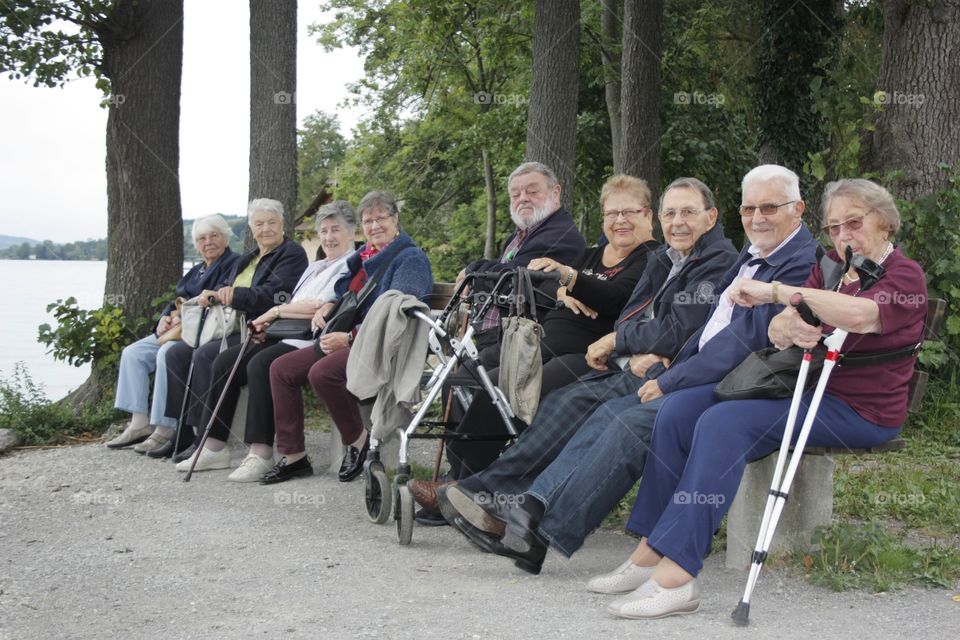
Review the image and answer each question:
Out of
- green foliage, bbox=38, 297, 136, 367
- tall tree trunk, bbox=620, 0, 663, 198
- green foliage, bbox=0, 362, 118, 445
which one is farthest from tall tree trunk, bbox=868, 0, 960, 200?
green foliage, bbox=0, 362, 118, 445

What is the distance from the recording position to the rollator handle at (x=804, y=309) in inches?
168

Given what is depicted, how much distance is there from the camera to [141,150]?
9875 mm

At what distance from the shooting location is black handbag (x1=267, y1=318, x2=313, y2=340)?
7.36 meters

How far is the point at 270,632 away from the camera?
4.00m

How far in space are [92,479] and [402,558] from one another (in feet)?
9.86

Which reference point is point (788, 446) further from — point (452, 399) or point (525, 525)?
point (452, 399)

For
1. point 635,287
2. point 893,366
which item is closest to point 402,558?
point 635,287

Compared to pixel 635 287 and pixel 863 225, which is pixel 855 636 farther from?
pixel 635 287

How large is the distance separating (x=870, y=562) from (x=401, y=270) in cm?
340

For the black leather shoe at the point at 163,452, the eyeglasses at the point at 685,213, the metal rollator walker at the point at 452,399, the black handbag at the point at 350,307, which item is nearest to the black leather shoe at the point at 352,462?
the black handbag at the point at 350,307

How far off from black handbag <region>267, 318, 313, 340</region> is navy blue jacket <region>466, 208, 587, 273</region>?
1377 millimetres

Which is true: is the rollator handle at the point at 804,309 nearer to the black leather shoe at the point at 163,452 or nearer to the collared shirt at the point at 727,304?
the collared shirt at the point at 727,304

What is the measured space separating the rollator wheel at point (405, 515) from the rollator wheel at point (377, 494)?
0.34m

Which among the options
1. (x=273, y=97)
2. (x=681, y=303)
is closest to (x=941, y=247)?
(x=681, y=303)
